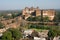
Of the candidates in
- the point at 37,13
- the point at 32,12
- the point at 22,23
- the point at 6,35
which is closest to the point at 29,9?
the point at 32,12

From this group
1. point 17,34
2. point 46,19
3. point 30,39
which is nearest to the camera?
point 17,34

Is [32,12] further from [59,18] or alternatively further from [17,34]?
[17,34]

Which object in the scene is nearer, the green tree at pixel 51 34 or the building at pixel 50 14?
the green tree at pixel 51 34

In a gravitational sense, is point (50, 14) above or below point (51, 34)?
below

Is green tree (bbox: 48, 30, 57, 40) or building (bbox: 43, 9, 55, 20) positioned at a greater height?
green tree (bbox: 48, 30, 57, 40)

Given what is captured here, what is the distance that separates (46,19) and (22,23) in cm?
744

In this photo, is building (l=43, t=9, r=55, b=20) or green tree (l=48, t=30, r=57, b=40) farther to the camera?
building (l=43, t=9, r=55, b=20)

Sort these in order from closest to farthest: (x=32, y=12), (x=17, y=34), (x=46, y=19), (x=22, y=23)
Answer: (x=17, y=34) < (x=22, y=23) < (x=46, y=19) < (x=32, y=12)

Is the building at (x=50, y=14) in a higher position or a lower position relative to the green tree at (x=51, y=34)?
lower

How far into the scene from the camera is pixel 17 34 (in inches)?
550

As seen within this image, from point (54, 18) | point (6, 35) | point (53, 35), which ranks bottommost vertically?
point (54, 18)

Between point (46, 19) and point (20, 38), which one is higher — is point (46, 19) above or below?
below

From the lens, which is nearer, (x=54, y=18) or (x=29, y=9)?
(x=54, y=18)

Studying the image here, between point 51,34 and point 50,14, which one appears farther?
point 50,14
